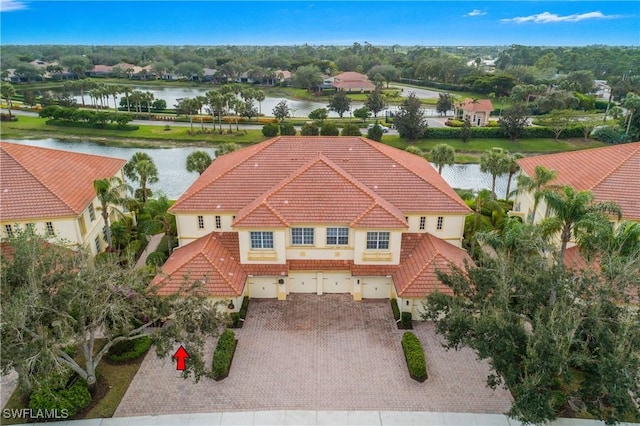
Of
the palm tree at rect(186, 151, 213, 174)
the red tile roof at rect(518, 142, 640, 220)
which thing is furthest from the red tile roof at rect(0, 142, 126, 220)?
the red tile roof at rect(518, 142, 640, 220)

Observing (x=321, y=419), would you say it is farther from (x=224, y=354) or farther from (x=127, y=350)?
(x=127, y=350)

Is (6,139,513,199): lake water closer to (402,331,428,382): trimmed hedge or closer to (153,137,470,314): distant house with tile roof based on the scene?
(153,137,470,314): distant house with tile roof

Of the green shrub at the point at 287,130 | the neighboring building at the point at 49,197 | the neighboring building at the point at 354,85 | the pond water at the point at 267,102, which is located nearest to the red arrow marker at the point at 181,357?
the neighboring building at the point at 49,197

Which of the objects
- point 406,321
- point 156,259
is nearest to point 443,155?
point 406,321

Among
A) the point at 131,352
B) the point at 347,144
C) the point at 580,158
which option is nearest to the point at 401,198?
the point at 347,144

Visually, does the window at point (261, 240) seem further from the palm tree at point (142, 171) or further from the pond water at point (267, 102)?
the pond water at point (267, 102)

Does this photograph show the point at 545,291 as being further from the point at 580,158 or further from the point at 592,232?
the point at 580,158
